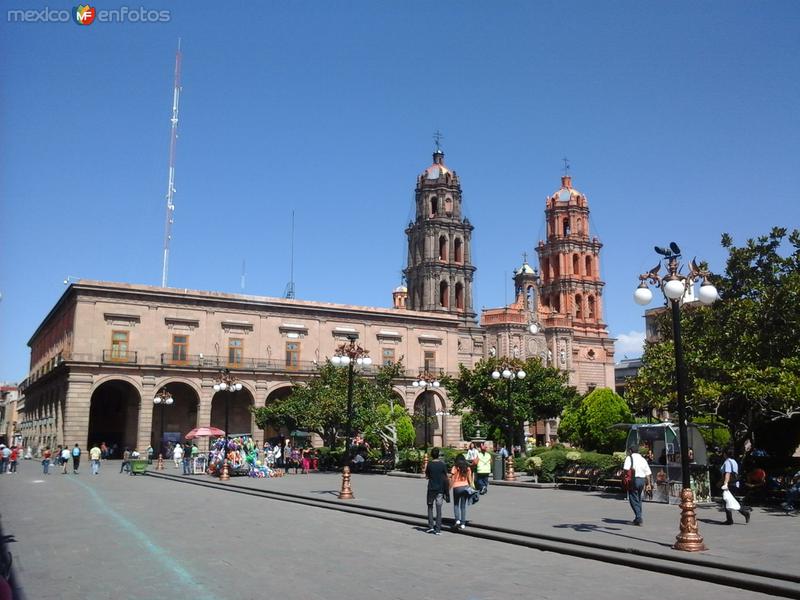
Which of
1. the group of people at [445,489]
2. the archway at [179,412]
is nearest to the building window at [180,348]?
the archway at [179,412]

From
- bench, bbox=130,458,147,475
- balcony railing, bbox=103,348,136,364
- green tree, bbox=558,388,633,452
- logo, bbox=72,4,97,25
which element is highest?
logo, bbox=72,4,97,25

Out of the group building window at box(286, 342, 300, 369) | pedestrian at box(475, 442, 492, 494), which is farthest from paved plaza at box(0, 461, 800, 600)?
building window at box(286, 342, 300, 369)

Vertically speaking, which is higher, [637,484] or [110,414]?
[110,414]

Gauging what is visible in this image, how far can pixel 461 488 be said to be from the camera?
40.1 ft

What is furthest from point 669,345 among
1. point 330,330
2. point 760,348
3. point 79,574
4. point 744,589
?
point 330,330

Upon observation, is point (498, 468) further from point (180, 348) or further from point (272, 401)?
point (180, 348)

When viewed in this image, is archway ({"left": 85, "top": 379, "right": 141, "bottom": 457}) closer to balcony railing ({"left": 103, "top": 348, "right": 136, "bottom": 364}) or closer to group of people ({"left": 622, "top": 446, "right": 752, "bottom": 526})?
balcony railing ({"left": 103, "top": 348, "right": 136, "bottom": 364})

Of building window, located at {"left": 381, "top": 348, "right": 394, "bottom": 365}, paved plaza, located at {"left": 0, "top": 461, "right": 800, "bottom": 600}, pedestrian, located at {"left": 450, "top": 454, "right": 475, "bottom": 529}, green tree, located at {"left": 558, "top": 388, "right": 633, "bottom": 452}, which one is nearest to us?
paved plaza, located at {"left": 0, "top": 461, "right": 800, "bottom": 600}

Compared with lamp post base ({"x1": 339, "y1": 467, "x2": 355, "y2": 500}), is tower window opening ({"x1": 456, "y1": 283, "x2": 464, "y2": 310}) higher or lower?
higher

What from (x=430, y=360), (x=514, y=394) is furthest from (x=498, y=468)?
(x=430, y=360)

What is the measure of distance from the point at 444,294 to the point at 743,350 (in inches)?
1883

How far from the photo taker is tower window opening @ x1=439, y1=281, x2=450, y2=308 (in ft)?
215

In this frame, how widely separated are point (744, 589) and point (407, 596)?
12.6ft

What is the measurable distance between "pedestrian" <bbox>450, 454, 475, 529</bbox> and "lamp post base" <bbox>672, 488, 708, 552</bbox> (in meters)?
3.63
